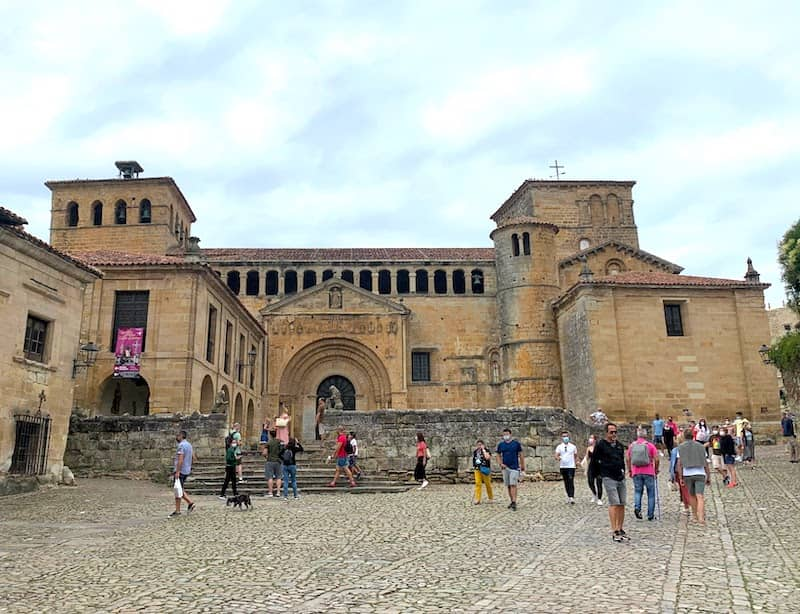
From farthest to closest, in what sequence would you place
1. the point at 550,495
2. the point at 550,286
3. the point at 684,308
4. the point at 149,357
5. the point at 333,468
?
the point at 550,286 → the point at 684,308 → the point at 149,357 → the point at 333,468 → the point at 550,495

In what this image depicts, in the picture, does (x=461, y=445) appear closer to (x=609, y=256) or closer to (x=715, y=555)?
(x=715, y=555)

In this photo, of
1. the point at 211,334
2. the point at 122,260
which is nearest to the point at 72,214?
the point at 122,260

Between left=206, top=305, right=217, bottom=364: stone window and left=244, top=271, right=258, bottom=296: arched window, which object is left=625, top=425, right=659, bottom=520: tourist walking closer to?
left=206, top=305, right=217, bottom=364: stone window

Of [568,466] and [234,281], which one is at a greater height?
[234,281]

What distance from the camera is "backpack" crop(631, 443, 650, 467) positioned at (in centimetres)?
1034

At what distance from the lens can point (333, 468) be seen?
17.7 meters

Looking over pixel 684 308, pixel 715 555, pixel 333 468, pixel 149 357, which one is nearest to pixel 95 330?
pixel 149 357

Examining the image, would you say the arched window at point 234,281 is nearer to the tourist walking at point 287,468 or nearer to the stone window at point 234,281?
the stone window at point 234,281

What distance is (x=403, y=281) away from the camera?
37.3 metres

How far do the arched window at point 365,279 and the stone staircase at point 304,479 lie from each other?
18.7 metres

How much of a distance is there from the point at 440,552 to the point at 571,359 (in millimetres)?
24185

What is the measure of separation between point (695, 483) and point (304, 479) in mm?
9766

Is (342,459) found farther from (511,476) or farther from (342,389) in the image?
(342,389)

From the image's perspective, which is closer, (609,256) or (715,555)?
(715,555)
